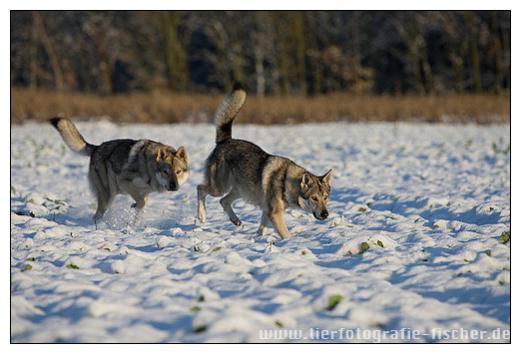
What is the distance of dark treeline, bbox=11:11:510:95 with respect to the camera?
102 feet

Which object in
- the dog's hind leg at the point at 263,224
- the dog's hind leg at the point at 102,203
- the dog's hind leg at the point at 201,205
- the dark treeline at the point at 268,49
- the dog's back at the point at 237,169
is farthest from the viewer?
the dark treeline at the point at 268,49

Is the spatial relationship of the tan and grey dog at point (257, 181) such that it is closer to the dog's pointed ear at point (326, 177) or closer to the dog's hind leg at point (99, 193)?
the dog's pointed ear at point (326, 177)

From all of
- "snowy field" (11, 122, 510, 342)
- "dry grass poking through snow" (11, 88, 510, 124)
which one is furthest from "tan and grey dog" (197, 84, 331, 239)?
"dry grass poking through snow" (11, 88, 510, 124)

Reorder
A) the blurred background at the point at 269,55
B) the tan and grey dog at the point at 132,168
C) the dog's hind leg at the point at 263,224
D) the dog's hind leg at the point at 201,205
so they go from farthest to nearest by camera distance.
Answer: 1. the blurred background at the point at 269,55
2. the dog's hind leg at the point at 201,205
3. the tan and grey dog at the point at 132,168
4. the dog's hind leg at the point at 263,224

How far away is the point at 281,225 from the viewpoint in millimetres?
6332

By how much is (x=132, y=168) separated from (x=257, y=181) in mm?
1702

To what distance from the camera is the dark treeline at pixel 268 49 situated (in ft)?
102

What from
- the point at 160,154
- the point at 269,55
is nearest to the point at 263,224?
the point at 160,154

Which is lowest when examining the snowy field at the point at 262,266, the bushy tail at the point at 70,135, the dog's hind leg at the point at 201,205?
the snowy field at the point at 262,266

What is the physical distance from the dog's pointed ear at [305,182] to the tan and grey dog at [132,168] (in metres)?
1.61

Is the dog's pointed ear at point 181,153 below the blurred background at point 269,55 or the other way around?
below

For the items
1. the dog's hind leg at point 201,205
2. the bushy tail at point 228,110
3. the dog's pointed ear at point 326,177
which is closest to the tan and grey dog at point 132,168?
the dog's hind leg at point 201,205

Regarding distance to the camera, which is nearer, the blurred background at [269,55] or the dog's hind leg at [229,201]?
the dog's hind leg at [229,201]
